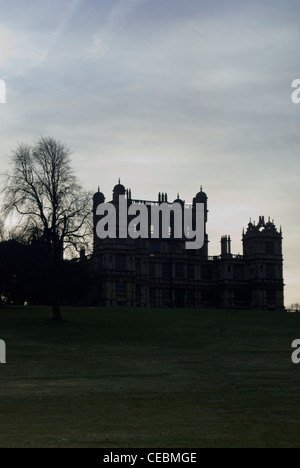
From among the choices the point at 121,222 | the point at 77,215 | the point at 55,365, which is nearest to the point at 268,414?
the point at 55,365

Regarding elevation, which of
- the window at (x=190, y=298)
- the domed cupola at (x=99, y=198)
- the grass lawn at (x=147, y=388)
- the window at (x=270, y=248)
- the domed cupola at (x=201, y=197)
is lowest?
the grass lawn at (x=147, y=388)

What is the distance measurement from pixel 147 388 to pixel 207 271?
95.6m

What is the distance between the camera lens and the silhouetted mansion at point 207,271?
364ft

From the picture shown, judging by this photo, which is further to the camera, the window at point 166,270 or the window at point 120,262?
the window at point 166,270

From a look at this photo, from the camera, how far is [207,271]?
387 ft

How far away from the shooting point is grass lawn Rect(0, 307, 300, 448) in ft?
49.7

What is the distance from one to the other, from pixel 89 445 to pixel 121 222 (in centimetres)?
9464

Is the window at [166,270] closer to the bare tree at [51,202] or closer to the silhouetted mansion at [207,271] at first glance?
the silhouetted mansion at [207,271]

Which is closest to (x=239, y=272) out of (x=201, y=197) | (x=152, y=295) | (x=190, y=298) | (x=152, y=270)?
(x=190, y=298)

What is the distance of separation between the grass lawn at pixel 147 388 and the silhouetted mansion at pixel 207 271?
64568 mm

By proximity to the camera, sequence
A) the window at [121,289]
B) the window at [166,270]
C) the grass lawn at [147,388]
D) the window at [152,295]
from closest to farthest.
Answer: the grass lawn at [147,388]
the window at [121,289]
the window at [152,295]
the window at [166,270]

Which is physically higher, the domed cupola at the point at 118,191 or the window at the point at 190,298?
the domed cupola at the point at 118,191

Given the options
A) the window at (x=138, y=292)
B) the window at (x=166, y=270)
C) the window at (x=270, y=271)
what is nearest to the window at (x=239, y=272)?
the window at (x=270, y=271)
